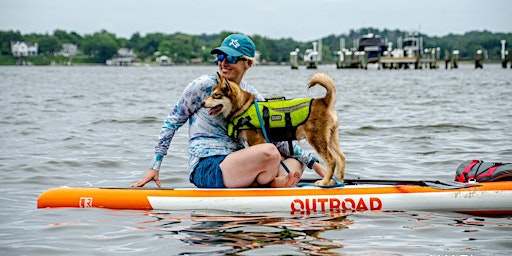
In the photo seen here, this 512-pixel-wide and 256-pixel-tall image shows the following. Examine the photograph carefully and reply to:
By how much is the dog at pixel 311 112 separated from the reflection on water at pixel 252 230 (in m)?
0.66

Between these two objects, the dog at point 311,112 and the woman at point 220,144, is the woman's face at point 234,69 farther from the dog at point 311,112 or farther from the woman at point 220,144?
the dog at point 311,112

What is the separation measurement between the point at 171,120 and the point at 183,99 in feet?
0.89

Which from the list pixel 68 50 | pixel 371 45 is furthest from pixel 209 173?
pixel 68 50

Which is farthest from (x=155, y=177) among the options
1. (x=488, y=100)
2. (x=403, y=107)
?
(x=488, y=100)

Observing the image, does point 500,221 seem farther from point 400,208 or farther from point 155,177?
point 155,177

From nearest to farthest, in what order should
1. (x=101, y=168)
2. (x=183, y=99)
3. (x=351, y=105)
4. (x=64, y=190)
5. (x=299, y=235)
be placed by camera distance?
(x=299, y=235), (x=183, y=99), (x=64, y=190), (x=101, y=168), (x=351, y=105)

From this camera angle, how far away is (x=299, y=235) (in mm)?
7273

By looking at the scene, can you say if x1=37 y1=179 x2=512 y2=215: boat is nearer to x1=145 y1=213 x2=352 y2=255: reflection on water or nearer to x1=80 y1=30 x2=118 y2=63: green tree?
x1=145 y1=213 x2=352 y2=255: reflection on water

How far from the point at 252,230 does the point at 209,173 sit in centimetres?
82

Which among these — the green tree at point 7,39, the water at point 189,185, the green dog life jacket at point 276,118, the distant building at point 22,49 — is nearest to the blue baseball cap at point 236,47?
the green dog life jacket at point 276,118

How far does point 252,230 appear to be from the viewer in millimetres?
7434

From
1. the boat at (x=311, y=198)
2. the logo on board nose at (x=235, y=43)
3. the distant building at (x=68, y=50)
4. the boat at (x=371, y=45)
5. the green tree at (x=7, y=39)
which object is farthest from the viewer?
the distant building at (x=68, y=50)

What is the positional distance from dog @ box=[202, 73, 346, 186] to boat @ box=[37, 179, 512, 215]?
35 centimetres

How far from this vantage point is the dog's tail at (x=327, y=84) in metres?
7.81
